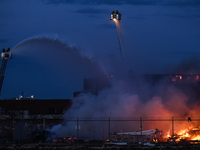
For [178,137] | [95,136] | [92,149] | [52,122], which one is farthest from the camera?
[52,122]

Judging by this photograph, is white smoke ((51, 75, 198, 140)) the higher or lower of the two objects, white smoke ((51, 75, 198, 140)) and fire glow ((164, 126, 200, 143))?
the higher

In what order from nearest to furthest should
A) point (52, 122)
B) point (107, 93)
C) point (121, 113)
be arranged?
1. point (121, 113)
2. point (107, 93)
3. point (52, 122)

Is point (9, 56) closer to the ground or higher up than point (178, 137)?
higher up

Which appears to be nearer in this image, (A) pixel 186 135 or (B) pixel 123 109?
(A) pixel 186 135

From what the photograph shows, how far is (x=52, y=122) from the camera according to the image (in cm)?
7650

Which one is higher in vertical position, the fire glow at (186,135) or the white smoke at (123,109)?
the white smoke at (123,109)

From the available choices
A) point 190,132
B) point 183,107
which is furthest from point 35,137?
point 183,107

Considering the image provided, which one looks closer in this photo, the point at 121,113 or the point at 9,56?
the point at 9,56

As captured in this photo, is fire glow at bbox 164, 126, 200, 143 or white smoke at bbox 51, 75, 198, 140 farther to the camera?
white smoke at bbox 51, 75, 198, 140

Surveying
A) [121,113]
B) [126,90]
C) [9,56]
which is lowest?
[121,113]

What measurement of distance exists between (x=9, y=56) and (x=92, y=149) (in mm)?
25570

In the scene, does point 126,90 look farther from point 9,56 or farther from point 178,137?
point 9,56

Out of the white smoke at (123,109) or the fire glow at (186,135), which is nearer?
the fire glow at (186,135)

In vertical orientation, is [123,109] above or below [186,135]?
above
